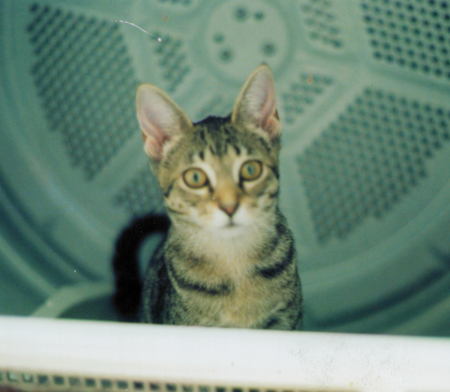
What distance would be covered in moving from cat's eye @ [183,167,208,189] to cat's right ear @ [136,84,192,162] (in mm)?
64

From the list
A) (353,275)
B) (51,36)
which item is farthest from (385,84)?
(51,36)

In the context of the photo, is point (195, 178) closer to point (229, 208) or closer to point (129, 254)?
point (229, 208)

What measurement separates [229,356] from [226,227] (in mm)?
298

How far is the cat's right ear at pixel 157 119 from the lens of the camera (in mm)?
719

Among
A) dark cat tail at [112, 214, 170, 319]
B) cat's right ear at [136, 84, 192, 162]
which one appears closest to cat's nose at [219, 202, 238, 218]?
cat's right ear at [136, 84, 192, 162]

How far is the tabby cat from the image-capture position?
30.0 inches

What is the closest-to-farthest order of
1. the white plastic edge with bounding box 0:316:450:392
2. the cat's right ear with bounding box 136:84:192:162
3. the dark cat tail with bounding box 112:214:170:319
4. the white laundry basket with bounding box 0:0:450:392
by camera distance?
the white plastic edge with bounding box 0:316:450:392
the cat's right ear with bounding box 136:84:192:162
the white laundry basket with bounding box 0:0:450:392
the dark cat tail with bounding box 112:214:170:319

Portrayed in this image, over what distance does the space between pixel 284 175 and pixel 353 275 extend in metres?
0.27

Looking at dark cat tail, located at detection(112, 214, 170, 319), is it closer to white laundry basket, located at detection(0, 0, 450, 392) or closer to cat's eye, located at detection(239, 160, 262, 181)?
white laundry basket, located at detection(0, 0, 450, 392)

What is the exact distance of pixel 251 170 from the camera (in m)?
0.78

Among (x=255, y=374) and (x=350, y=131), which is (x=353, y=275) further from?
(x=255, y=374)

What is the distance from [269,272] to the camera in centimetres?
83

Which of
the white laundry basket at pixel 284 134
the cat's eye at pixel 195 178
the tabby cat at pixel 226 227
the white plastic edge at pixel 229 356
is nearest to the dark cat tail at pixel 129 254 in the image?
the white laundry basket at pixel 284 134

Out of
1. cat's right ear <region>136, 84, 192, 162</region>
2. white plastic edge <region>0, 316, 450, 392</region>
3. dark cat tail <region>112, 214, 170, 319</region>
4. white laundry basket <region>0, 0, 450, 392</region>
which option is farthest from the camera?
dark cat tail <region>112, 214, 170, 319</region>
